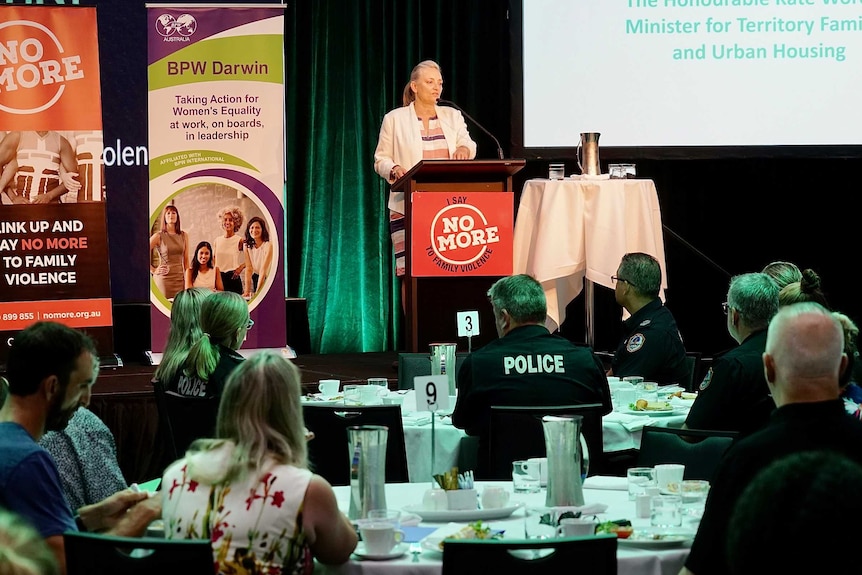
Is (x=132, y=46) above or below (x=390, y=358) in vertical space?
above

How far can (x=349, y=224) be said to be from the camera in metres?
9.82

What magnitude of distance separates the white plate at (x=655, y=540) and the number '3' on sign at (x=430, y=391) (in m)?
0.97

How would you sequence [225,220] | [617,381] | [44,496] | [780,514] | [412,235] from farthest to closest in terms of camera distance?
[225,220]
[412,235]
[617,381]
[44,496]
[780,514]

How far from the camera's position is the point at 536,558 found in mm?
2496

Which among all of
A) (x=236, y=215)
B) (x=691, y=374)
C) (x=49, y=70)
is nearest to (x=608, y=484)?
(x=691, y=374)

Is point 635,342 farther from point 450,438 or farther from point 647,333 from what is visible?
point 450,438

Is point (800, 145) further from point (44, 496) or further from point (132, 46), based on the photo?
point (44, 496)

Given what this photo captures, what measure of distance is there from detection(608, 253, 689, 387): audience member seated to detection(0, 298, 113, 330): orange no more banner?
3.52 m

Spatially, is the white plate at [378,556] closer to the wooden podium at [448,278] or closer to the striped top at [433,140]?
the wooden podium at [448,278]

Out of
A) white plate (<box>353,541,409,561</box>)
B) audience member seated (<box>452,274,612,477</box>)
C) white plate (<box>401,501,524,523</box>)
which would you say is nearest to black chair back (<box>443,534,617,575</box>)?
white plate (<box>353,541,409,561</box>)

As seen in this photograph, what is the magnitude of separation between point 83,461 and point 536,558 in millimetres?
1638

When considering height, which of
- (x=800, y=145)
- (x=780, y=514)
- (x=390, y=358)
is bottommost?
(x=390, y=358)

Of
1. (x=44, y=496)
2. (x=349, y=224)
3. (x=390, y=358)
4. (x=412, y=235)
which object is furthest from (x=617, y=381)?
(x=349, y=224)

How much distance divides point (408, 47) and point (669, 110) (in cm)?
218
